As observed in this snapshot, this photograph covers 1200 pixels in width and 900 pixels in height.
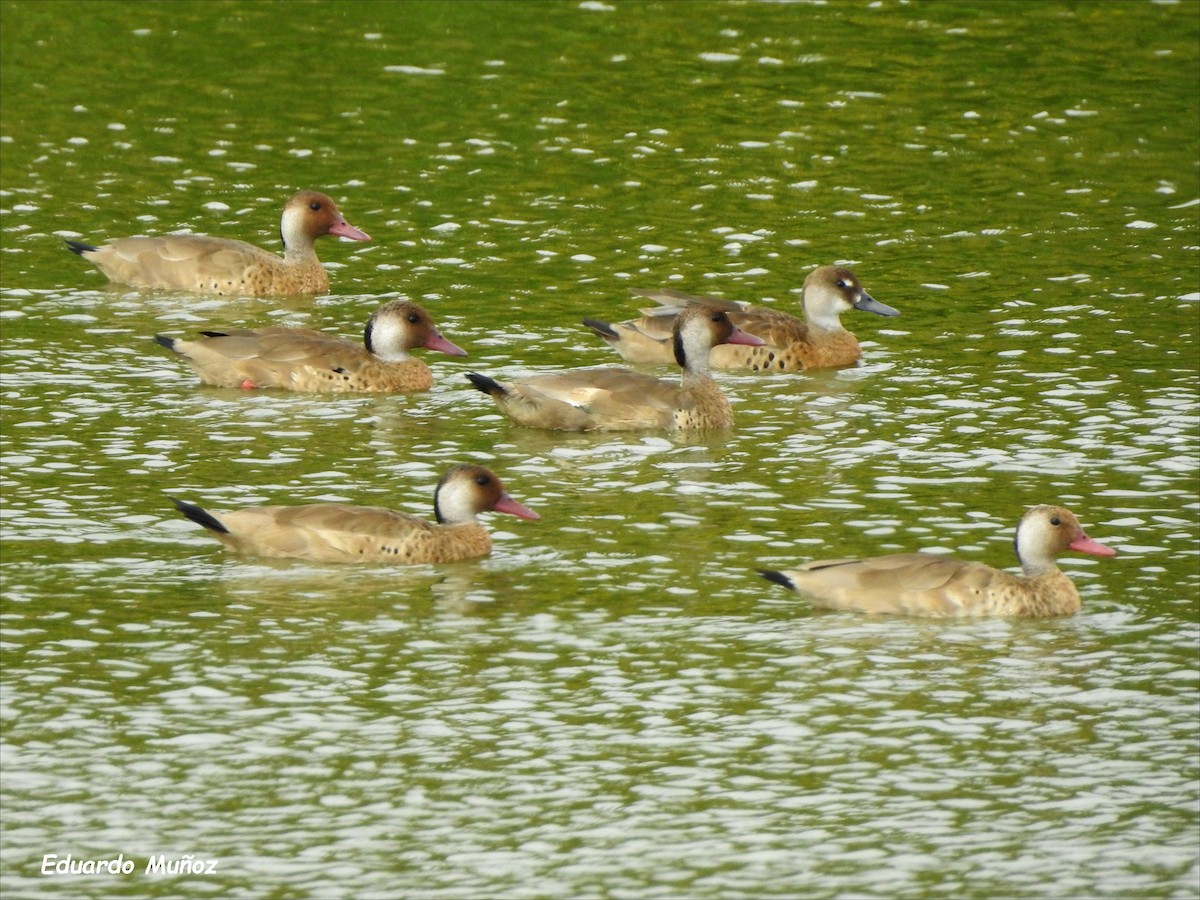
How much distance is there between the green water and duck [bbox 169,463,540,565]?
17 cm

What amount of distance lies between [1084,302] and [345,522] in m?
9.65

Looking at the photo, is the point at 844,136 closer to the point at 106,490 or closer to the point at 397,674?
the point at 106,490

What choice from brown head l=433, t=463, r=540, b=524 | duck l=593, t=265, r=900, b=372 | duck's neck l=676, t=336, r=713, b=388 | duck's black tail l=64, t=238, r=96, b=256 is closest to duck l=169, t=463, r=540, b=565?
brown head l=433, t=463, r=540, b=524

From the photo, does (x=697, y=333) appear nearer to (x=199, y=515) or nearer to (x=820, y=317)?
(x=820, y=317)

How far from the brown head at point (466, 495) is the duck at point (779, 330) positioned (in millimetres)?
4983

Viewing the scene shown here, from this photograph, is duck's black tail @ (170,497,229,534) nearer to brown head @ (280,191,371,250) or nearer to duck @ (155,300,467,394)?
duck @ (155,300,467,394)

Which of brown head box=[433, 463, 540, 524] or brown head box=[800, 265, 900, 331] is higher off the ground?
brown head box=[800, 265, 900, 331]

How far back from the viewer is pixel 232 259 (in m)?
24.9

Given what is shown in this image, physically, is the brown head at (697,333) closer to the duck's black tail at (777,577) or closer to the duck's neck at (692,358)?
the duck's neck at (692,358)

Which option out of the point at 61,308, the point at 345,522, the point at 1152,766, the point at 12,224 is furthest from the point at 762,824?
the point at 12,224

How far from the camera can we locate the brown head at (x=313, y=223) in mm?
25172

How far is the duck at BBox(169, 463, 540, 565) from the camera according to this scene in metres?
16.4

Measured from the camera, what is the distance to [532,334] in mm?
22812

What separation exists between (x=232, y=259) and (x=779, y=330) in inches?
240
